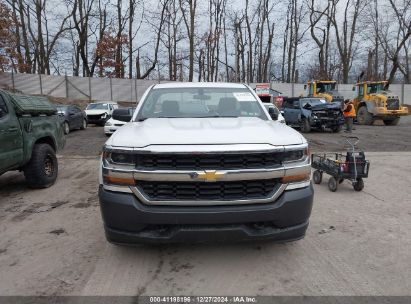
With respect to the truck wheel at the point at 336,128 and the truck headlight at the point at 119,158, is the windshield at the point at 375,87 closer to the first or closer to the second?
the truck wheel at the point at 336,128

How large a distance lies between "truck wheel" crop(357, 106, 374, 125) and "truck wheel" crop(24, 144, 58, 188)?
20782 mm

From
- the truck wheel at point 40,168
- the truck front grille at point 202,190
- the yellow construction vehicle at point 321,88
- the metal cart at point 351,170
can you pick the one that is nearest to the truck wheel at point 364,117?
the yellow construction vehicle at point 321,88

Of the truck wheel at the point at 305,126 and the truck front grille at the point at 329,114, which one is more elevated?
the truck front grille at the point at 329,114

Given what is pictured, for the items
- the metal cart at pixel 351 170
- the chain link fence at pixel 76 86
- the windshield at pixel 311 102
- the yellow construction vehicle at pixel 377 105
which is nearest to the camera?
the metal cart at pixel 351 170

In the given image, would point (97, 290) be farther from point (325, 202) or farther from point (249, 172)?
point (325, 202)

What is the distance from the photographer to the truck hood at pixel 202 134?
11.1 feet

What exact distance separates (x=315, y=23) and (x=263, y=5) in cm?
718

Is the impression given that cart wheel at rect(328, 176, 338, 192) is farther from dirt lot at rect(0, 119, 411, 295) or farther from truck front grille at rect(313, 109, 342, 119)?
truck front grille at rect(313, 109, 342, 119)

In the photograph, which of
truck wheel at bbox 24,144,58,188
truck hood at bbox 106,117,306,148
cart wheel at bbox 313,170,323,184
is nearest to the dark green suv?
truck wheel at bbox 24,144,58,188

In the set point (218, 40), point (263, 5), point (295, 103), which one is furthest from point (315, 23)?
point (295, 103)

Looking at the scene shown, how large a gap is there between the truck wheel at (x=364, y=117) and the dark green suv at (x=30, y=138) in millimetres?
20325

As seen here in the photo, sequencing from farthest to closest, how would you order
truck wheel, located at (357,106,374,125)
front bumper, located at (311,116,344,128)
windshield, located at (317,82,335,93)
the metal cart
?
windshield, located at (317,82,335,93) → truck wheel, located at (357,106,374,125) → front bumper, located at (311,116,344,128) → the metal cart

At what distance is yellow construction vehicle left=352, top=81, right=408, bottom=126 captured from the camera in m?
22.5

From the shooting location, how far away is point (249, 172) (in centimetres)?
331
